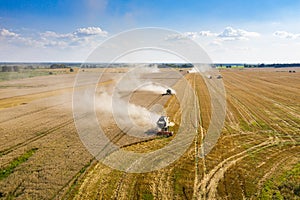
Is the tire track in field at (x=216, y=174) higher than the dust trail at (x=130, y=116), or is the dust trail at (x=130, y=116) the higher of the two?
the dust trail at (x=130, y=116)

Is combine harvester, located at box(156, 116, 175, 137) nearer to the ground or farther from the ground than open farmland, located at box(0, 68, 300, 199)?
farther from the ground

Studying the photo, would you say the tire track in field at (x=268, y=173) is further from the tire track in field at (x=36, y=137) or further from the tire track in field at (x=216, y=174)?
the tire track in field at (x=36, y=137)

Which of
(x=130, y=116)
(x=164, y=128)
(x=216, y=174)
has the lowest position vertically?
(x=216, y=174)

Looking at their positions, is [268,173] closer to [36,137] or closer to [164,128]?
[164,128]

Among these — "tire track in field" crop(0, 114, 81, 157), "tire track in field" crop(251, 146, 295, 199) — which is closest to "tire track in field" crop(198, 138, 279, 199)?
"tire track in field" crop(251, 146, 295, 199)

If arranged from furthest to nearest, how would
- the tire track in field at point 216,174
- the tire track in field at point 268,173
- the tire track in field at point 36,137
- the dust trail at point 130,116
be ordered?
the dust trail at point 130,116 → the tire track in field at point 36,137 → the tire track in field at point 268,173 → the tire track in field at point 216,174

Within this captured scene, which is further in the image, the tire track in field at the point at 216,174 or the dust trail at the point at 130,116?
the dust trail at the point at 130,116

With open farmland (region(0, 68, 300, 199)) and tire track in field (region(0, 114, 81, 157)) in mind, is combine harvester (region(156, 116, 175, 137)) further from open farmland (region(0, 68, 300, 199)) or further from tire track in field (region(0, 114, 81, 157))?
tire track in field (region(0, 114, 81, 157))

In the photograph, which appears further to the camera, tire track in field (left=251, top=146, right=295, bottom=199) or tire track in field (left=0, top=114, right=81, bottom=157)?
tire track in field (left=0, top=114, right=81, bottom=157)


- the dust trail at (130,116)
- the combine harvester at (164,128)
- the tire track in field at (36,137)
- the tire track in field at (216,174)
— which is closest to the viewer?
→ the tire track in field at (216,174)

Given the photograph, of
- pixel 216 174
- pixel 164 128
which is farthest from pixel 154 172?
pixel 164 128

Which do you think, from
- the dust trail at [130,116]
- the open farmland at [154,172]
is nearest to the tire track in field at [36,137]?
the open farmland at [154,172]

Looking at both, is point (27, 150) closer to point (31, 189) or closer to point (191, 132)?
point (31, 189)
